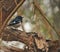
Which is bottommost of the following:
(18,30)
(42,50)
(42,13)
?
(42,50)

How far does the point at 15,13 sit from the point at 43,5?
262mm

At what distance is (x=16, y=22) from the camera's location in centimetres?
181

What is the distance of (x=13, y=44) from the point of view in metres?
1.78

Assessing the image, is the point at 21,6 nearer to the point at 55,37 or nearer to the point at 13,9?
the point at 13,9

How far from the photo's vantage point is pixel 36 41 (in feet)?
5.93

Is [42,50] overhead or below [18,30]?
below

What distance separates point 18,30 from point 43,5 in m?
0.32

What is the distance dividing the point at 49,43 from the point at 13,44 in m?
0.32

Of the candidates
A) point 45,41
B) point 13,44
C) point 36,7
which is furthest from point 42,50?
point 36,7

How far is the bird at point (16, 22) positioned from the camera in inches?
70.9

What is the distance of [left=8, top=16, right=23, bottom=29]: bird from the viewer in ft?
5.91

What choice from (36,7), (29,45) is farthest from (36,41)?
(36,7)

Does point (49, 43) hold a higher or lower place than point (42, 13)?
lower

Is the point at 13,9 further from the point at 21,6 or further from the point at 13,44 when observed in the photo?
the point at 13,44
